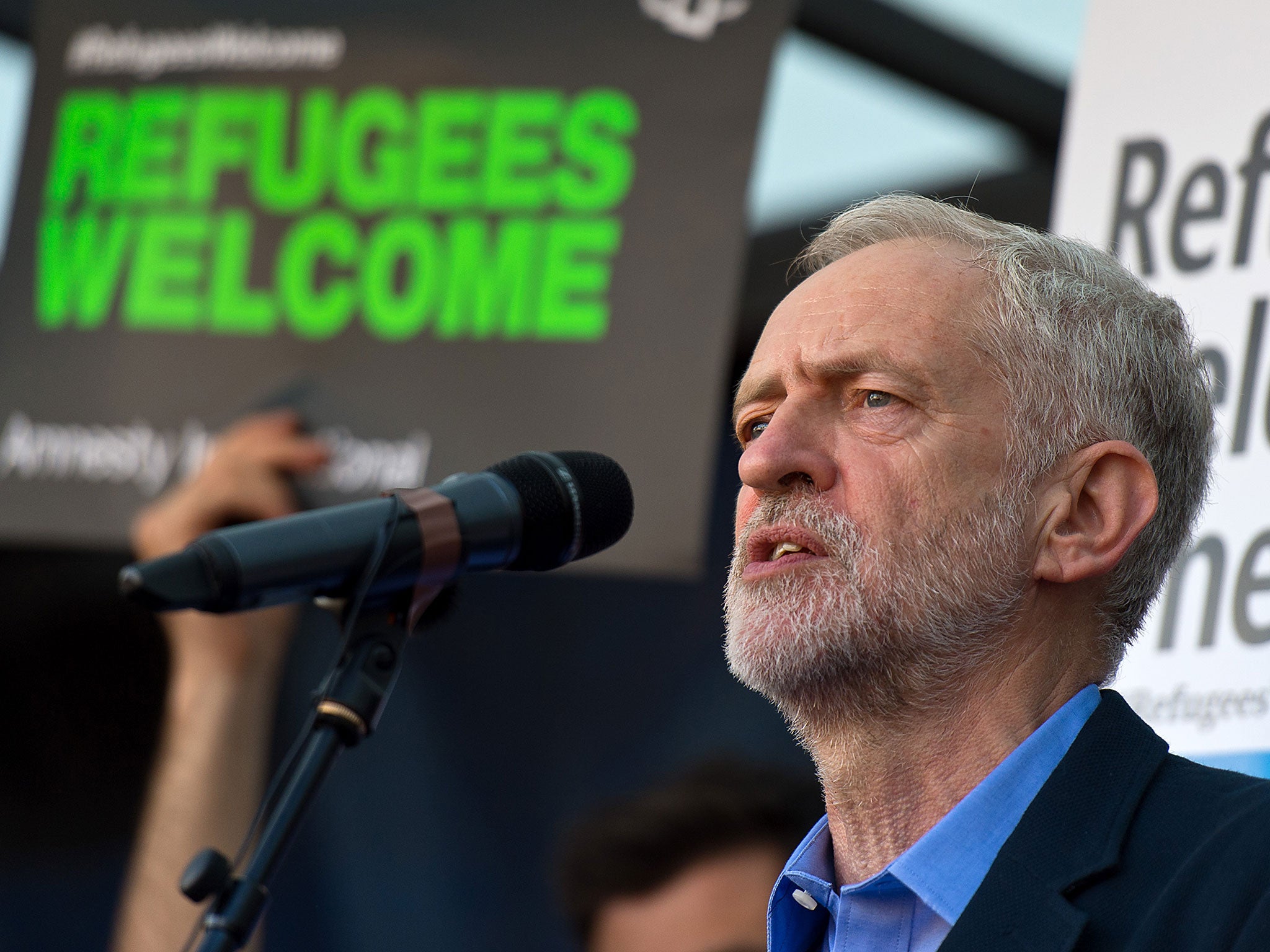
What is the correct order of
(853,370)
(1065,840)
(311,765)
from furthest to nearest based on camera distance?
(853,370) → (1065,840) → (311,765)

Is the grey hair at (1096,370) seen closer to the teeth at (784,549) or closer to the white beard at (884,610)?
the white beard at (884,610)

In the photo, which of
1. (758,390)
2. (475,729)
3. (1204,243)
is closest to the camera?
(758,390)

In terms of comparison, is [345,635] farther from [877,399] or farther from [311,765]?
[877,399]

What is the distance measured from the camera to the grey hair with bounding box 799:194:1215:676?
2.02 meters

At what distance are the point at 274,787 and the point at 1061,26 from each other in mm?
2579

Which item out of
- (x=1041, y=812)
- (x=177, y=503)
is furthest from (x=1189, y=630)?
(x=177, y=503)

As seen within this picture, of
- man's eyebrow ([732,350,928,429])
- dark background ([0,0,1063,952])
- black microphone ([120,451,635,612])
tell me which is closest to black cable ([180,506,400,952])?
black microphone ([120,451,635,612])

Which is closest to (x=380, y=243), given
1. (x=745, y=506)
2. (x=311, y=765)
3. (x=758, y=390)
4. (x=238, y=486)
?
(x=238, y=486)

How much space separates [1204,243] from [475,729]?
2.03 metres

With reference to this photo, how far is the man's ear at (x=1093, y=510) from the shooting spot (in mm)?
1985

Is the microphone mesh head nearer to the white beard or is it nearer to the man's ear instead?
the white beard

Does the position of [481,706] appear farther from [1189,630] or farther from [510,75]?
[1189,630]

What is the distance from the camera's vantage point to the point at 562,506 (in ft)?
6.01

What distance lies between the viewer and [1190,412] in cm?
213
